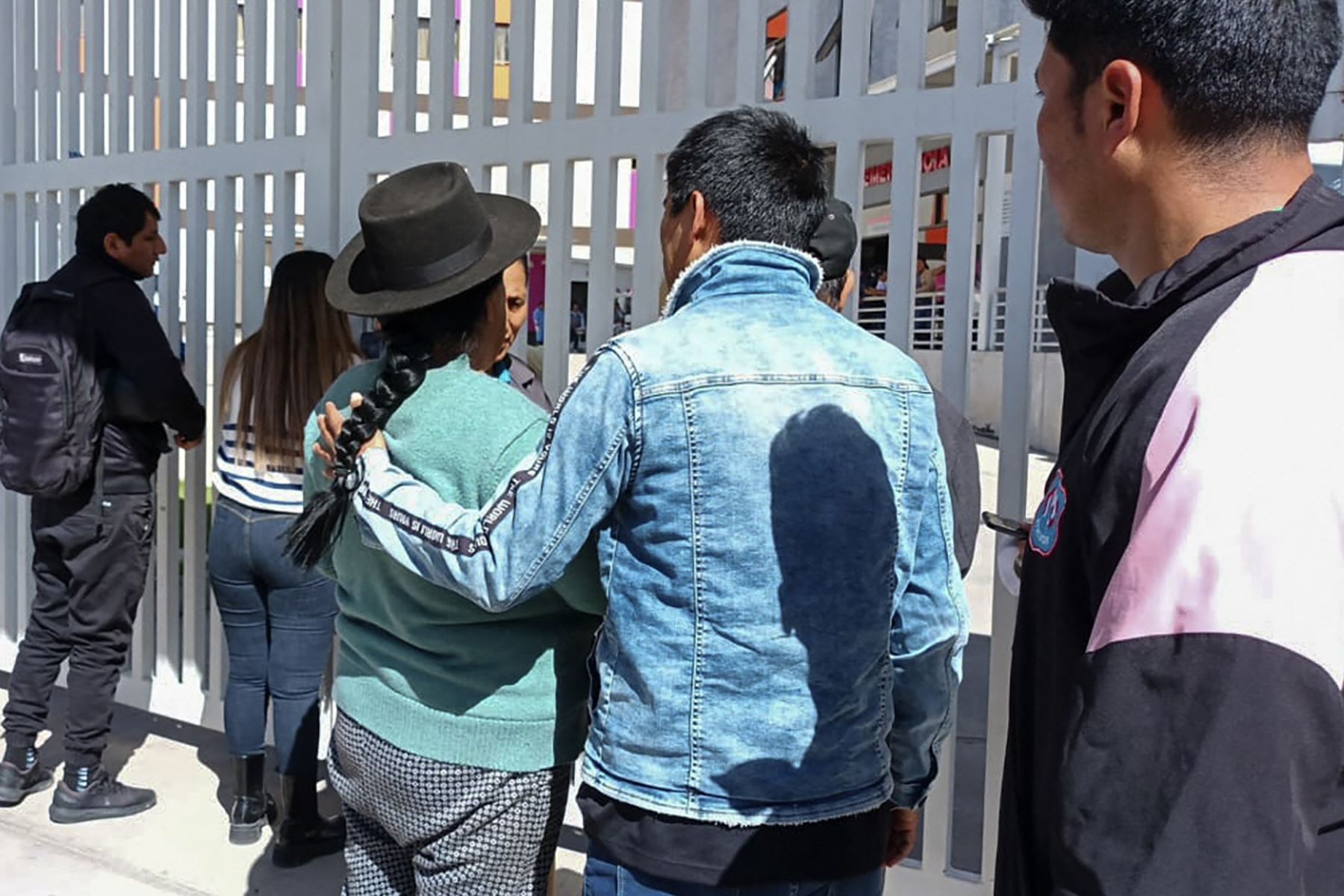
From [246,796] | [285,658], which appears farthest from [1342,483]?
[246,796]

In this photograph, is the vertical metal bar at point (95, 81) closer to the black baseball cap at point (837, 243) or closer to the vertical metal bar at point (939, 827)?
the black baseball cap at point (837, 243)

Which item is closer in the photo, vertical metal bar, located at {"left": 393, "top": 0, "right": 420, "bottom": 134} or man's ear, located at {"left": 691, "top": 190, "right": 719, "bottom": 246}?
man's ear, located at {"left": 691, "top": 190, "right": 719, "bottom": 246}

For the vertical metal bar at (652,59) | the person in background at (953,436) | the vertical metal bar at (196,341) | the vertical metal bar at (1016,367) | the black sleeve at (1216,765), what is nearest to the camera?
the black sleeve at (1216,765)

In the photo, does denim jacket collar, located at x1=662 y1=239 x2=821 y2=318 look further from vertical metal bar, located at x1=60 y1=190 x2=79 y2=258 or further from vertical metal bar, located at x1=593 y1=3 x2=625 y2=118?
vertical metal bar, located at x1=60 y1=190 x2=79 y2=258

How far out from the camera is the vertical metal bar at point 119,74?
14.9 feet

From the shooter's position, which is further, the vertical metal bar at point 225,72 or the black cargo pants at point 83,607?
the vertical metal bar at point 225,72

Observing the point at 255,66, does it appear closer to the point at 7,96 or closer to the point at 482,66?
the point at 482,66

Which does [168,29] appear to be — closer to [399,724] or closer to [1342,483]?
[399,724]

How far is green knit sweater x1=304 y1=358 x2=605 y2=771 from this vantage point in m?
1.90

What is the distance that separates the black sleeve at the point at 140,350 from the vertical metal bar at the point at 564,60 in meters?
1.49

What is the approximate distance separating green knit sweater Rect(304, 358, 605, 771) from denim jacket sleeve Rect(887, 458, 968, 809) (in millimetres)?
468

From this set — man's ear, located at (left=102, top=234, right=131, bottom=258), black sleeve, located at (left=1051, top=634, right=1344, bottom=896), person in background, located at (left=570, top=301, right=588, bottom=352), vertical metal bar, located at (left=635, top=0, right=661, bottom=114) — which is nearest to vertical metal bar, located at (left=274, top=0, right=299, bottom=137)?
man's ear, located at (left=102, top=234, right=131, bottom=258)

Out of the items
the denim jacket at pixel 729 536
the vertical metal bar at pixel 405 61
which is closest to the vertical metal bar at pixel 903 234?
the denim jacket at pixel 729 536

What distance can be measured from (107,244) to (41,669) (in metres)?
1.40
